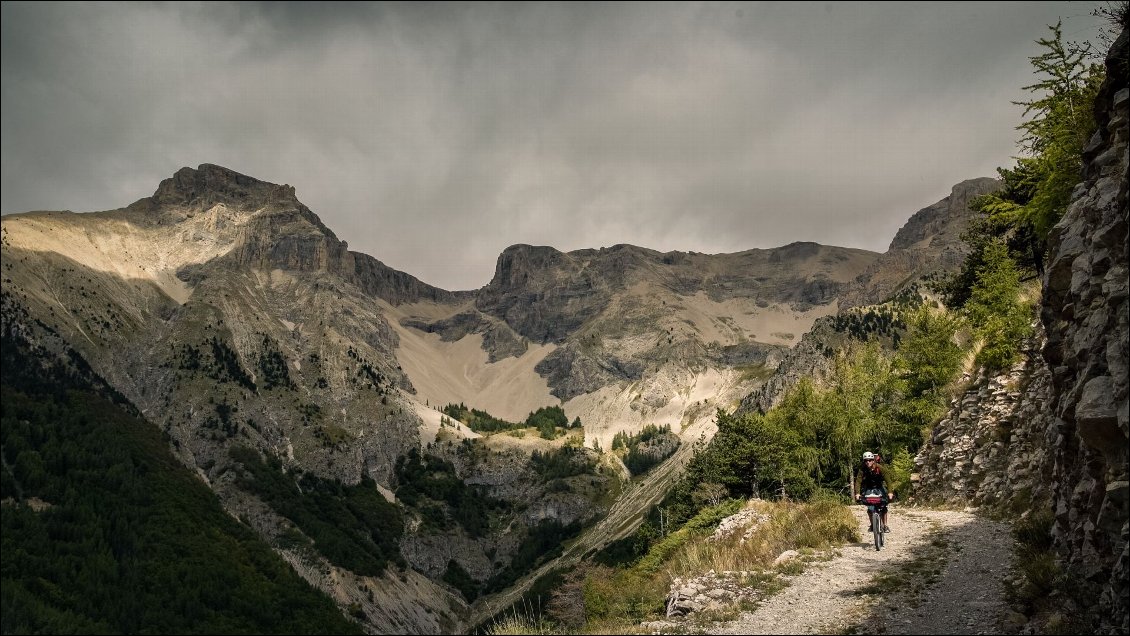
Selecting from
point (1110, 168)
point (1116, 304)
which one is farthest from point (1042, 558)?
point (1110, 168)

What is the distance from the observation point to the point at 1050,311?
49.2 ft

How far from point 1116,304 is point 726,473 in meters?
57.1

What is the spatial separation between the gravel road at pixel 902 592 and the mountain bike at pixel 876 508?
403 millimetres

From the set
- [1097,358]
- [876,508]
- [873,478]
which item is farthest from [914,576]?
[1097,358]

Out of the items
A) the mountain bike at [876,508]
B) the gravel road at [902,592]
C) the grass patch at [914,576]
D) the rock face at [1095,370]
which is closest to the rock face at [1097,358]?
the rock face at [1095,370]

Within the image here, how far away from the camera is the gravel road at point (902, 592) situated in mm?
11797

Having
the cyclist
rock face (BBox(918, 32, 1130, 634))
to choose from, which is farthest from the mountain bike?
rock face (BBox(918, 32, 1130, 634))

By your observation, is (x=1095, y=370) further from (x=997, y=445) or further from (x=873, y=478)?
(x=997, y=445)

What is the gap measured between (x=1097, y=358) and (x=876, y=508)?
862 centimetres

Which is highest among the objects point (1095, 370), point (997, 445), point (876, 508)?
point (1095, 370)

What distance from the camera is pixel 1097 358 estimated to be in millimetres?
11125

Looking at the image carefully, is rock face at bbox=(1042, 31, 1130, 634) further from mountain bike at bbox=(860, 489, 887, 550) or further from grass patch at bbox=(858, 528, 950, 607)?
mountain bike at bbox=(860, 489, 887, 550)

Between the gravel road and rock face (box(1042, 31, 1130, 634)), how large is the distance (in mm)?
1875

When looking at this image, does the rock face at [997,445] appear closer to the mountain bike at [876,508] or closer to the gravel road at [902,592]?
the gravel road at [902,592]
